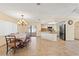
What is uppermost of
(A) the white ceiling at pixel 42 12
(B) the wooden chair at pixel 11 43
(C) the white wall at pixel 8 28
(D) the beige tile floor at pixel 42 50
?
(A) the white ceiling at pixel 42 12

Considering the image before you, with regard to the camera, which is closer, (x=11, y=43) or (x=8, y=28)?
(x=8, y=28)

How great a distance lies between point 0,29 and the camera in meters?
3.31

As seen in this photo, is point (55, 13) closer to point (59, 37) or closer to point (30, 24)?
point (30, 24)

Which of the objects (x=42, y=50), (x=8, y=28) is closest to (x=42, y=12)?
(x=8, y=28)

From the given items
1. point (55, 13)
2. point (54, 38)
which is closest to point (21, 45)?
point (55, 13)

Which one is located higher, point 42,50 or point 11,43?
point 11,43

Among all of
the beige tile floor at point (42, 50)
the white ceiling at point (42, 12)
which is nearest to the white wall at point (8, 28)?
the white ceiling at point (42, 12)

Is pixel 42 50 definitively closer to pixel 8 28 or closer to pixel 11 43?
pixel 11 43

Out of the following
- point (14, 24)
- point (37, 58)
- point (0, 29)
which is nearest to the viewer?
point (37, 58)

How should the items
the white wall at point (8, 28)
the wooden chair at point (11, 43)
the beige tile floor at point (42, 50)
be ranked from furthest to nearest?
the wooden chair at point (11, 43) < the beige tile floor at point (42, 50) < the white wall at point (8, 28)

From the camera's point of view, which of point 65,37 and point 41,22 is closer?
point 41,22

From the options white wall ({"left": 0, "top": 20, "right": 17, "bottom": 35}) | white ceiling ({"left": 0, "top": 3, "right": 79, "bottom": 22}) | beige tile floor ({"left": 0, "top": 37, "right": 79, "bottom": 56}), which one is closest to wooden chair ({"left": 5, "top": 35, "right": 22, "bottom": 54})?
beige tile floor ({"left": 0, "top": 37, "right": 79, "bottom": 56})

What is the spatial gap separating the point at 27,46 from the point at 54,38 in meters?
3.74

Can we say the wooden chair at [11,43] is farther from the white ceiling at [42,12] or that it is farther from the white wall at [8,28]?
the white ceiling at [42,12]
